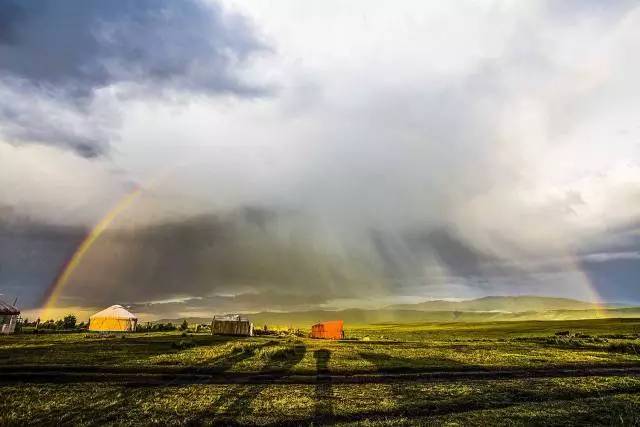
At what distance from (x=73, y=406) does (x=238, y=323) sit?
2657 inches

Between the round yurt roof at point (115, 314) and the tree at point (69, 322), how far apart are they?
1196cm

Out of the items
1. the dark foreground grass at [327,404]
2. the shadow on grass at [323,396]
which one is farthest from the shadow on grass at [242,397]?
the shadow on grass at [323,396]

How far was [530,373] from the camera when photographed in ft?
102

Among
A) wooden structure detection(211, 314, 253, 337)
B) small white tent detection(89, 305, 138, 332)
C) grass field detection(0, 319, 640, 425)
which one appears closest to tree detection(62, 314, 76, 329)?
small white tent detection(89, 305, 138, 332)

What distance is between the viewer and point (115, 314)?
96188 millimetres

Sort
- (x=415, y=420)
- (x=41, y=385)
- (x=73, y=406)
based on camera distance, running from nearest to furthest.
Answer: (x=415, y=420), (x=73, y=406), (x=41, y=385)

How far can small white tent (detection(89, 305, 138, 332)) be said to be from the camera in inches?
3669

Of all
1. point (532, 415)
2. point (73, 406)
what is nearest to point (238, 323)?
point (73, 406)

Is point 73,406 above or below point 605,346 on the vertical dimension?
above

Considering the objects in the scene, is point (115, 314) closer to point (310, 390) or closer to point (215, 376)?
point (215, 376)

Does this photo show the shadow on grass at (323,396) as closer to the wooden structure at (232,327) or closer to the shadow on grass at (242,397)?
the shadow on grass at (242,397)

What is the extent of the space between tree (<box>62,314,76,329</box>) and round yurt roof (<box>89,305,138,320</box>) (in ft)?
39.2

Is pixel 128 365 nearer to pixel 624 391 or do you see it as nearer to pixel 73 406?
pixel 73 406

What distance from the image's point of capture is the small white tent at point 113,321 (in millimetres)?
93188
